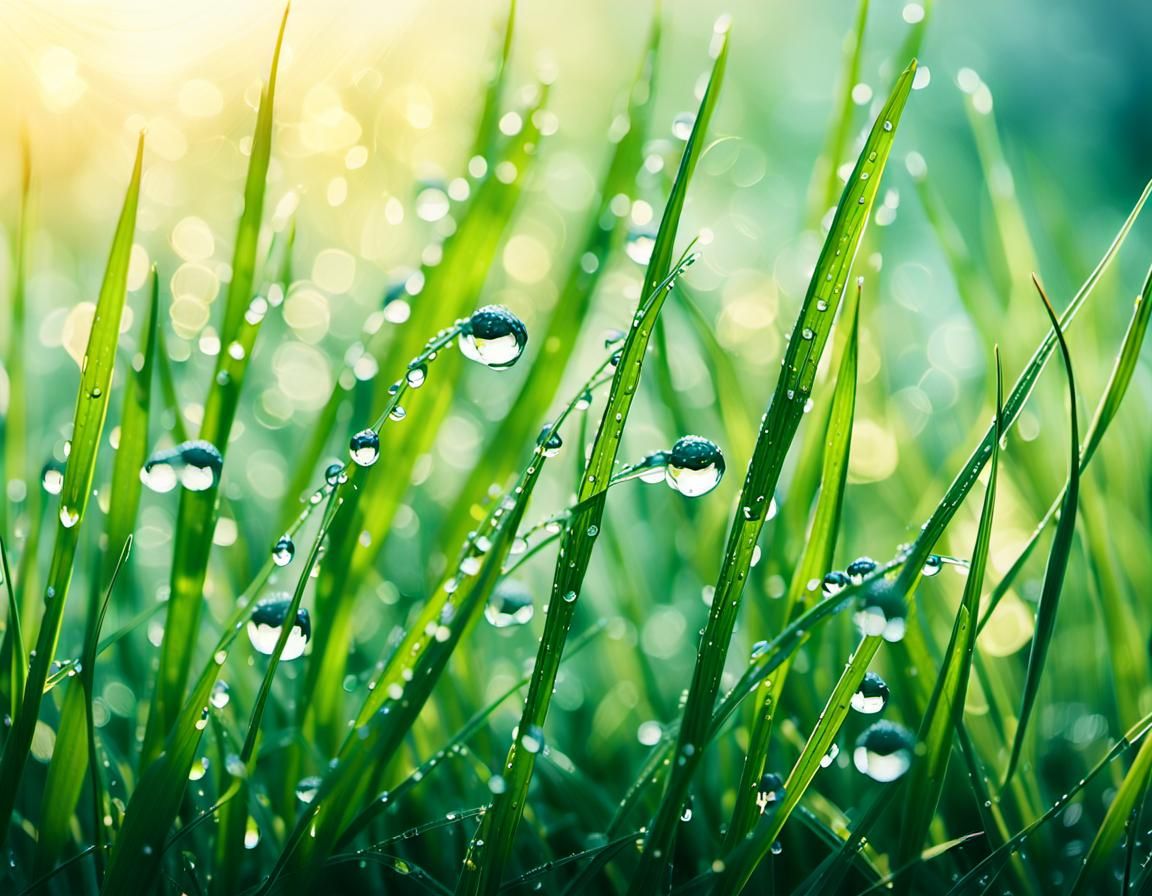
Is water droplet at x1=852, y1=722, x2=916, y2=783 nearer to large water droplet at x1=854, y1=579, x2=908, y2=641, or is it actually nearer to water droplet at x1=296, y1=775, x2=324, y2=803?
large water droplet at x1=854, y1=579, x2=908, y2=641

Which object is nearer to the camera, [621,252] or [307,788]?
[307,788]

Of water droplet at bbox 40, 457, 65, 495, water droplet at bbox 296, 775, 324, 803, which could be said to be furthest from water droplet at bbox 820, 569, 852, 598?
water droplet at bbox 40, 457, 65, 495

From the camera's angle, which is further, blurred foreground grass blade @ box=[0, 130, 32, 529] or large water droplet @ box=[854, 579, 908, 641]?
blurred foreground grass blade @ box=[0, 130, 32, 529]

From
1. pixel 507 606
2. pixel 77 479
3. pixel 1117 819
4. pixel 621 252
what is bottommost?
pixel 1117 819

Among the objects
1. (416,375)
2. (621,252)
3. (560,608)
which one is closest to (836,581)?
(560,608)

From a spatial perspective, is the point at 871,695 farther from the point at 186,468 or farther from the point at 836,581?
the point at 186,468

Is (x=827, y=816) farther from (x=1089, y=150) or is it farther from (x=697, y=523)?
(x=1089, y=150)

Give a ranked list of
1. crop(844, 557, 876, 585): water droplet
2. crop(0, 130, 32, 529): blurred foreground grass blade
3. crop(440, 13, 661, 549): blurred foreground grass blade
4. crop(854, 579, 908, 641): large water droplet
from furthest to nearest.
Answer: crop(440, 13, 661, 549): blurred foreground grass blade
crop(0, 130, 32, 529): blurred foreground grass blade
crop(844, 557, 876, 585): water droplet
crop(854, 579, 908, 641): large water droplet

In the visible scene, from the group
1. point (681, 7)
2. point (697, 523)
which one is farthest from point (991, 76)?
point (697, 523)
